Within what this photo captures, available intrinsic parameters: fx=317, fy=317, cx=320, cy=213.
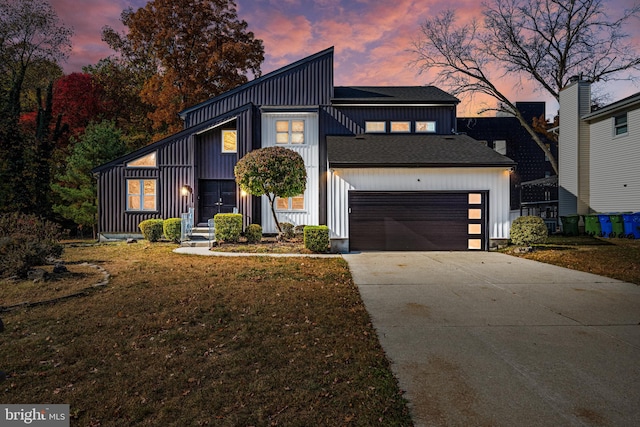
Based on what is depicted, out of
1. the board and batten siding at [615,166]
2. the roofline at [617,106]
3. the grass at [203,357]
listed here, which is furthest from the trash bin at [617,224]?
the grass at [203,357]

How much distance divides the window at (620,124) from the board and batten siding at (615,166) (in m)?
0.12

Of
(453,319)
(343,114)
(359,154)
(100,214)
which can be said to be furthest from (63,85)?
(453,319)

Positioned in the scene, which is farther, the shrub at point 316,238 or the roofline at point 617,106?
the roofline at point 617,106

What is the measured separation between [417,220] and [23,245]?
1195 centimetres

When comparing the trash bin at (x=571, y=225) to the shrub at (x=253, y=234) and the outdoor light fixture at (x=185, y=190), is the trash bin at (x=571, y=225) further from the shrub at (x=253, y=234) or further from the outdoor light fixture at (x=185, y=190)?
the outdoor light fixture at (x=185, y=190)

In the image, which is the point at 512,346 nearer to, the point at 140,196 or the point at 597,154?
the point at 140,196

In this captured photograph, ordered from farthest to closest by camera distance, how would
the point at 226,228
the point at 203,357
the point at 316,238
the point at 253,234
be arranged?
the point at 253,234, the point at 226,228, the point at 316,238, the point at 203,357

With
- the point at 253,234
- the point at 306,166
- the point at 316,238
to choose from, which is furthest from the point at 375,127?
the point at 253,234

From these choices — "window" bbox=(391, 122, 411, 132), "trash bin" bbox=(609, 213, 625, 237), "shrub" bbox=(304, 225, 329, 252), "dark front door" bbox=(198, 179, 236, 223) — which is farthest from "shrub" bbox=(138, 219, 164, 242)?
"trash bin" bbox=(609, 213, 625, 237)

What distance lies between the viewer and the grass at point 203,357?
2.64 meters

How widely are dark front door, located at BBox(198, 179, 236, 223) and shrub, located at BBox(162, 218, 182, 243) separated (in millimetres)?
1626

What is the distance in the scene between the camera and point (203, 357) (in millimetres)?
3578

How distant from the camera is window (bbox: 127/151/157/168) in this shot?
1520cm

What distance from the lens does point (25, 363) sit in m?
3.46
